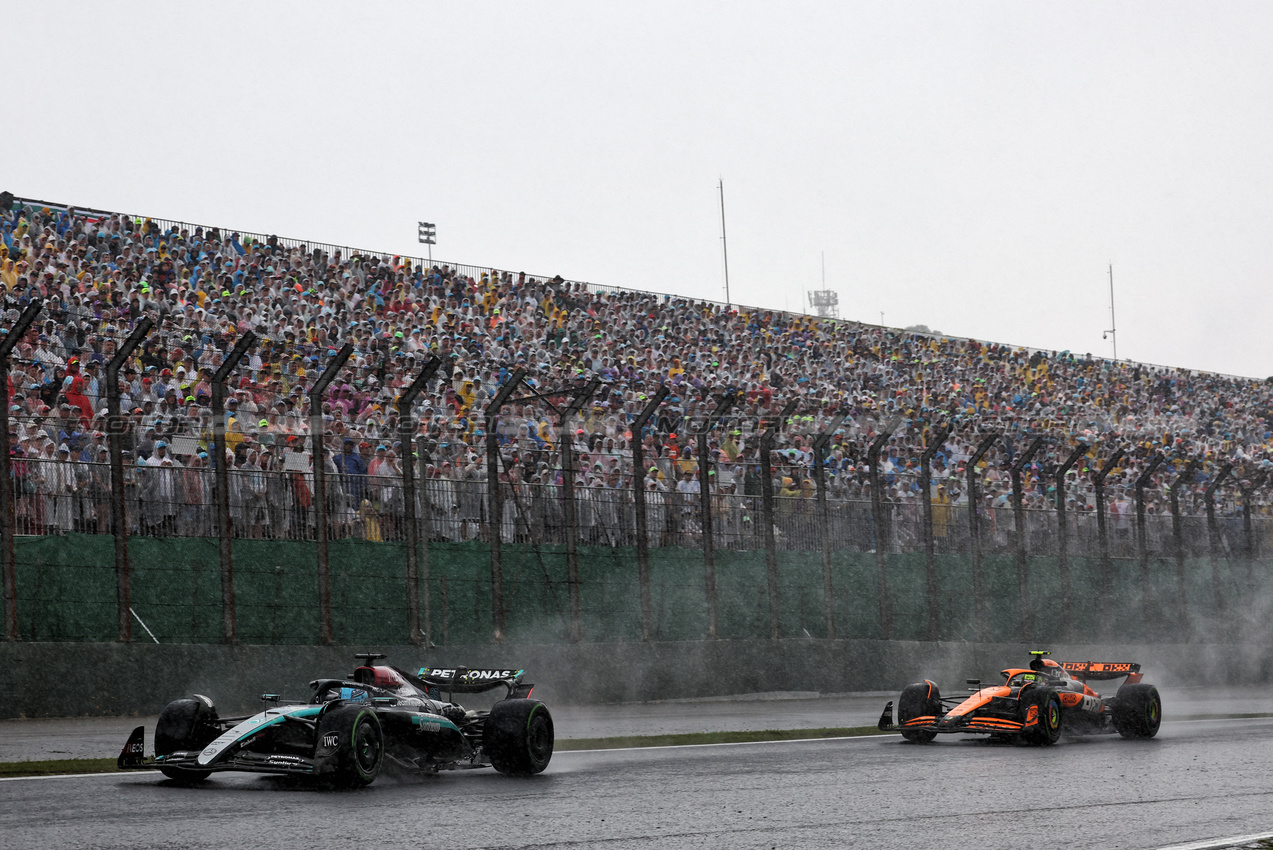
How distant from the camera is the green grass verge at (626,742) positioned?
35.4 feet

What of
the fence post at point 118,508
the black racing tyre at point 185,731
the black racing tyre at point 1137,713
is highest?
the fence post at point 118,508

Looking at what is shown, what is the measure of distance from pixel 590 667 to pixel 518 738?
27.5 feet

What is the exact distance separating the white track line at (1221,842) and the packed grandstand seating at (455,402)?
1174cm

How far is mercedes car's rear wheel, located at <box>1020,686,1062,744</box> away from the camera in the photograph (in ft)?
48.9

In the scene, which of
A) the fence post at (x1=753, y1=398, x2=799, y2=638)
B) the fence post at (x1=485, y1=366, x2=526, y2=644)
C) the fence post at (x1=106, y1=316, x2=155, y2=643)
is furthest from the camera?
the fence post at (x1=753, y1=398, x2=799, y2=638)

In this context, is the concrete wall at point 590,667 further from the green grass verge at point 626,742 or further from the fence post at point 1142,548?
the green grass verge at point 626,742

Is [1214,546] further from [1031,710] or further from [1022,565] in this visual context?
[1031,710]

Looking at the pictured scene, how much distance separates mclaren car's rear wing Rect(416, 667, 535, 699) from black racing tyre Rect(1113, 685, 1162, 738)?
7.49 m

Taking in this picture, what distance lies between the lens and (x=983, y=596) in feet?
81.3

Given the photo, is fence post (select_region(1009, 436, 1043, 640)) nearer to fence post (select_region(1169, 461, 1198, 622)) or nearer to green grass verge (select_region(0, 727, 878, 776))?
fence post (select_region(1169, 461, 1198, 622))

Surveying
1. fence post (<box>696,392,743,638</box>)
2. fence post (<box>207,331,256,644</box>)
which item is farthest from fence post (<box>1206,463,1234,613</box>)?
fence post (<box>207,331,256,644</box>)

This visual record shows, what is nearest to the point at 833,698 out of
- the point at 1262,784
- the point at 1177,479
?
the point at 1177,479

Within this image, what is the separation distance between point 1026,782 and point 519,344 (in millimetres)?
18324

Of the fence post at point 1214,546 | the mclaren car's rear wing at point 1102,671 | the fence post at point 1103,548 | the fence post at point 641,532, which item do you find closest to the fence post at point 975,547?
the fence post at point 1103,548
